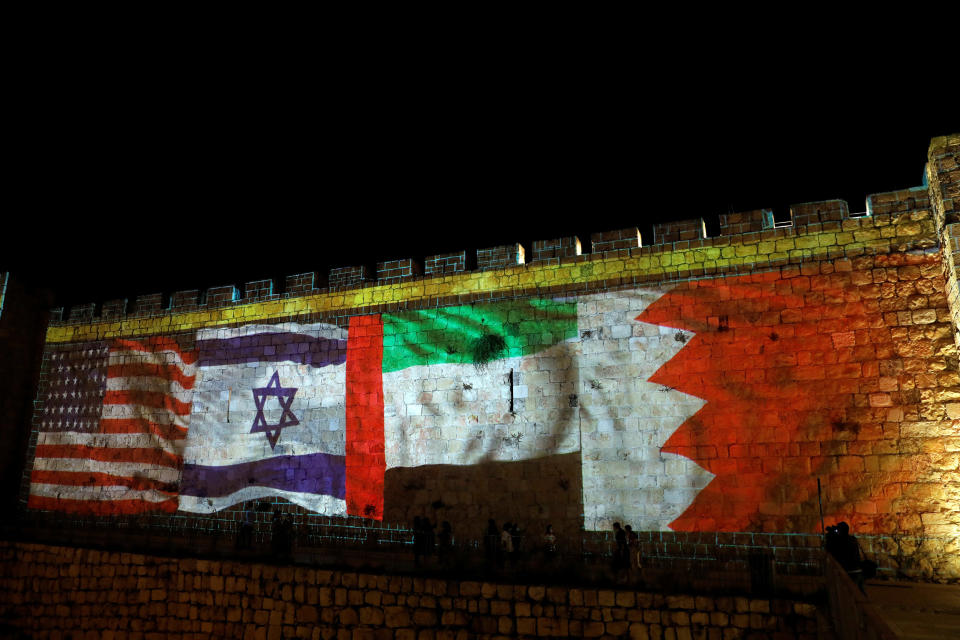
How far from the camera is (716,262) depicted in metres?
10.4

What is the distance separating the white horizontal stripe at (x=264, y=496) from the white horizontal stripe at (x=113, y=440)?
129cm

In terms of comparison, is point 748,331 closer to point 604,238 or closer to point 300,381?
point 604,238

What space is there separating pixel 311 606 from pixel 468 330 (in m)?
5.51

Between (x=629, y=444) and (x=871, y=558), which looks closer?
(x=871, y=558)

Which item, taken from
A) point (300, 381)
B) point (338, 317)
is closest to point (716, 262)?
point (338, 317)

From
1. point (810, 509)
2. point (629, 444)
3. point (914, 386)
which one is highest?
point (914, 386)

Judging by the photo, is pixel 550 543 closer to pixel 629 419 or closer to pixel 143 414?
pixel 629 419

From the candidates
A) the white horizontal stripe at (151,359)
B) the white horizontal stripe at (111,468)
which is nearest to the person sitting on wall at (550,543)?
the white horizontal stripe at (111,468)

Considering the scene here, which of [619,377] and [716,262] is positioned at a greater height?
[716,262]

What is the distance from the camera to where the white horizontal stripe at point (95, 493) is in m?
14.1

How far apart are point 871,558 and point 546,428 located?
16.8 ft

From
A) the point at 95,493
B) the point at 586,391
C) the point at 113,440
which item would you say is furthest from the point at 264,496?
the point at 586,391

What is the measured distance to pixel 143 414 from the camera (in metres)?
14.8

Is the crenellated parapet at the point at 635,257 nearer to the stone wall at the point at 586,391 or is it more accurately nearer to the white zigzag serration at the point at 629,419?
the stone wall at the point at 586,391
